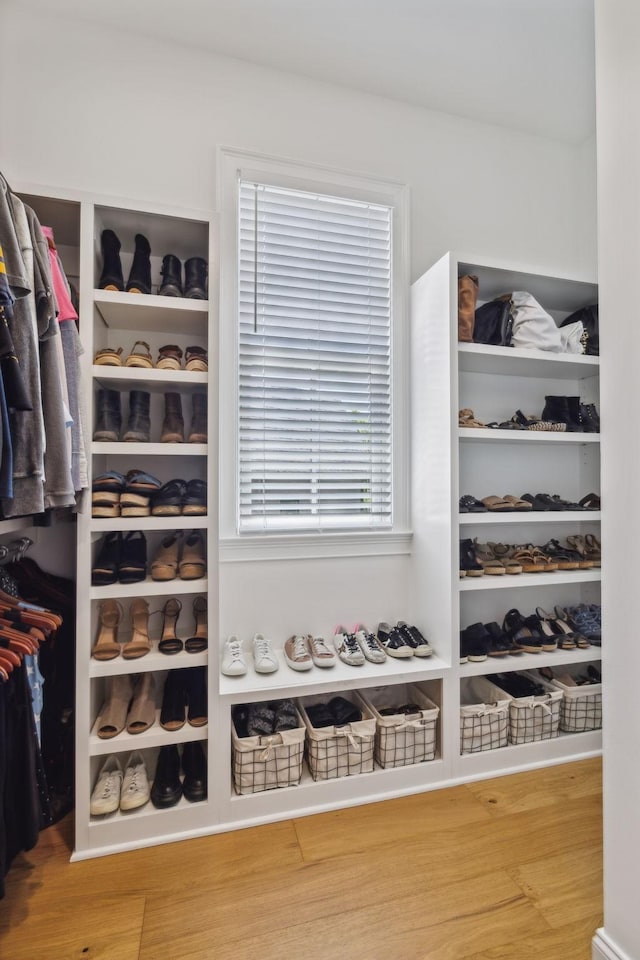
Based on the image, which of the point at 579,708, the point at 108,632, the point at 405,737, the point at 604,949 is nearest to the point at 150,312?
the point at 108,632

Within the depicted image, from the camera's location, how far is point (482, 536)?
2.35 metres

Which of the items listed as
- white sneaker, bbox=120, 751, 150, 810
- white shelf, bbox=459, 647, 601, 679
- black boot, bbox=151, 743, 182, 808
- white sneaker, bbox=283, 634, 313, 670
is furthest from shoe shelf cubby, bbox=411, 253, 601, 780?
white sneaker, bbox=120, 751, 150, 810

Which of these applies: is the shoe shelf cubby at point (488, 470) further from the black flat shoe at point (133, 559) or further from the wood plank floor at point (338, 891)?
the black flat shoe at point (133, 559)

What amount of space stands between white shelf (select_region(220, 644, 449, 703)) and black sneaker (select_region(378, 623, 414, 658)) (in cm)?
3

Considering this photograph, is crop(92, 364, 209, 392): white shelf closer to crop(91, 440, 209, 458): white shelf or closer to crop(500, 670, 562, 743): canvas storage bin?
crop(91, 440, 209, 458): white shelf

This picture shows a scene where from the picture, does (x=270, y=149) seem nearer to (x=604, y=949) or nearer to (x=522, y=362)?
(x=522, y=362)

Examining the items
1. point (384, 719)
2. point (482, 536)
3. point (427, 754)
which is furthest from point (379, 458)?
point (427, 754)

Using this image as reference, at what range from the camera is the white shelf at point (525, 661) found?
6.44ft

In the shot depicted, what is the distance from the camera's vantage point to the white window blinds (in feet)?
6.89

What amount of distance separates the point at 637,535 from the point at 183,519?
1298mm

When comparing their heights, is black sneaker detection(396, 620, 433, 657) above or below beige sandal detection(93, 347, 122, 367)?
below

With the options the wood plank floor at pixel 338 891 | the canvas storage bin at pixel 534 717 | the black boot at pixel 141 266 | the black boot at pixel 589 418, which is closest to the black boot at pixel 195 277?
the black boot at pixel 141 266

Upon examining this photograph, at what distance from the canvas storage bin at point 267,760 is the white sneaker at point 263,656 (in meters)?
0.22

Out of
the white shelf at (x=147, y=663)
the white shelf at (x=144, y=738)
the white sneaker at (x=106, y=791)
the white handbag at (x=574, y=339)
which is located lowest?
the white sneaker at (x=106, y=791)
